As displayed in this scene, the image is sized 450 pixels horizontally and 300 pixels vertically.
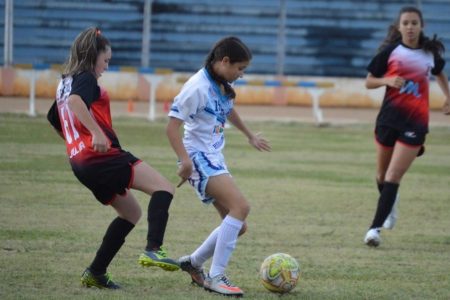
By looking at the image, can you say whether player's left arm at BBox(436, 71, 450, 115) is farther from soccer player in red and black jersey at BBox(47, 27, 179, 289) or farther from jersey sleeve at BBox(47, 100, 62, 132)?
jersey sleeve at BBox(47, 100, 62, 132)

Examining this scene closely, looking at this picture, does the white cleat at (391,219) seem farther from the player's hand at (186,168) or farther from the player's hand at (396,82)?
the player's hand at (186,168)

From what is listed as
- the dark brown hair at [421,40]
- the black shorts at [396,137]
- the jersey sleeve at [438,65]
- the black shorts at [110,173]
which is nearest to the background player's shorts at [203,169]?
the black shorts at [110,173]

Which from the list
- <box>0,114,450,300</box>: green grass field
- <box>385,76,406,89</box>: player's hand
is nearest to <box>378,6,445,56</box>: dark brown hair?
<box>385,76,406,89</box>: player's hand

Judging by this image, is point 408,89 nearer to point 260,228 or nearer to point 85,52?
point 260,228

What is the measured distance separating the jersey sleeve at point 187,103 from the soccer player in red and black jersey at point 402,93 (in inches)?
118

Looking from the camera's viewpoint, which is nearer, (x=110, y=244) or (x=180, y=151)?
(x=180, y=151)

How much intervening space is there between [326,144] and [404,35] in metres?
10.5

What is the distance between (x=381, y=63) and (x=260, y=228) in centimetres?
190

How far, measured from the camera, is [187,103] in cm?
645

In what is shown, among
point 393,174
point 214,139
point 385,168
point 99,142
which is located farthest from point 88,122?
point 385,168

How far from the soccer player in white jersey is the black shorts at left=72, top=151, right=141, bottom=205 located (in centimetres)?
32

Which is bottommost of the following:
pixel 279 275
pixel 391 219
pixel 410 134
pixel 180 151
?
pixel 391 219

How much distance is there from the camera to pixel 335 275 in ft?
23.8

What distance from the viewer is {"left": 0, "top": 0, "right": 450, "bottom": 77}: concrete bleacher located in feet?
111
